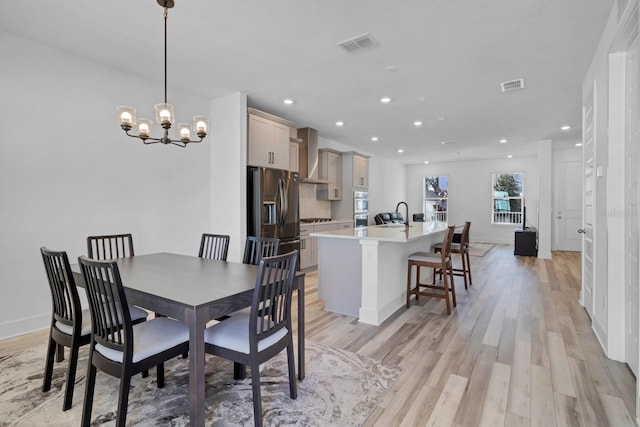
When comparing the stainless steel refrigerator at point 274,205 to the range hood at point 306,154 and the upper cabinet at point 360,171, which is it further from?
the upper cabinet at point 360,171

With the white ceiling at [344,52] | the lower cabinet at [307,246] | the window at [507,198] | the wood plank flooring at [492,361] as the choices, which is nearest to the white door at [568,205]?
the window at [507,198]

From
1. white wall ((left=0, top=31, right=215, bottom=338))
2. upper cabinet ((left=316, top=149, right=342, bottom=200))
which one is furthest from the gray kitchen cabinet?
upper cabinet ((left=316, top=149, right=342, bottom=200))

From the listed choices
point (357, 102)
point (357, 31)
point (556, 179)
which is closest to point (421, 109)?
point (357, 102)

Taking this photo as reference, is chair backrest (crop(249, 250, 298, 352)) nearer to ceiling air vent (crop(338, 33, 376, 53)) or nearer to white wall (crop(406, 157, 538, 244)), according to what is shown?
ceiling air vent (crop(338, 33, 376, 53))

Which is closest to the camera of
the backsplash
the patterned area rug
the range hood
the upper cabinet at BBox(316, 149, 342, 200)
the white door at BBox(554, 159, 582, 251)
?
the patterned area rug

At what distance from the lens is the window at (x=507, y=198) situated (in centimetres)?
992

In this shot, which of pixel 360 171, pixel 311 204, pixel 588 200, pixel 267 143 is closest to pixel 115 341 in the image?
pixel 267 143

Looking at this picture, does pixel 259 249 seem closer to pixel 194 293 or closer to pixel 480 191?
pixel 194 293

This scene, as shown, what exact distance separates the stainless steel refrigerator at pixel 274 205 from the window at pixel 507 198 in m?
7.75

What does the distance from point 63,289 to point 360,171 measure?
21.5 feet

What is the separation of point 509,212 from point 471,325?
8237 millimetres

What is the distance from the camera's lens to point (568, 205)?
8.39m

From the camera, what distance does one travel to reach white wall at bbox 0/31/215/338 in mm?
2973

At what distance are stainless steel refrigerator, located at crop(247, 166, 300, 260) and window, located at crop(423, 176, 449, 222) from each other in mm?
7446
